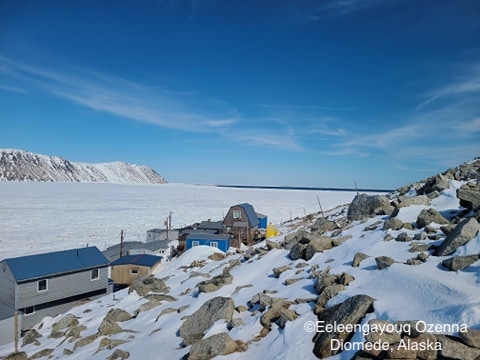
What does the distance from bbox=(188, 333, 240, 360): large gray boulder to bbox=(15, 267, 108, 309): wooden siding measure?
20424 millimetres

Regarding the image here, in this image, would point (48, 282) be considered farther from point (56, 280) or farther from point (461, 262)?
point (461, 262)

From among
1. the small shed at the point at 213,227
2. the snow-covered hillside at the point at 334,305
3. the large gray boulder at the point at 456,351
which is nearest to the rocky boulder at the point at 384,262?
the snow-covered hillside at the point at 334,305

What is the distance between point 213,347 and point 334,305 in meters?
3.62

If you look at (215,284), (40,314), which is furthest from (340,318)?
(40,314)

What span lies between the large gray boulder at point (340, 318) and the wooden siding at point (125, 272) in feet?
82.4

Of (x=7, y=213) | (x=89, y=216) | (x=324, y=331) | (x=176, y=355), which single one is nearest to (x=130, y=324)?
(x=176, y=355)

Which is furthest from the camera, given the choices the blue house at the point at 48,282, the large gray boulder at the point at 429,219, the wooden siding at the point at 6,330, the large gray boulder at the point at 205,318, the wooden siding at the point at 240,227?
the wooden siding at the point at 240,227

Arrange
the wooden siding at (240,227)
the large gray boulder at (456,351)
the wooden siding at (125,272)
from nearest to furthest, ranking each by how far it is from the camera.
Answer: the large gray boulder at (456,351)
the wooden siding at (125,272)
the wooden siding at (240,227)

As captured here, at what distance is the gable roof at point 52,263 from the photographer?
23.0 metres

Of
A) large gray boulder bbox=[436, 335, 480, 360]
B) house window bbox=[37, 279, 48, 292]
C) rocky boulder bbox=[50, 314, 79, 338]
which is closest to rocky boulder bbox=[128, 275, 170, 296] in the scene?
rocky boulder bbox=[50, 314, 79, 338]

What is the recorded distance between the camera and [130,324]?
46.7ft

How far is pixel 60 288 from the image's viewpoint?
81.5 ft

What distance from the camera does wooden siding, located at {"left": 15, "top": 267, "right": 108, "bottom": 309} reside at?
74.6ft

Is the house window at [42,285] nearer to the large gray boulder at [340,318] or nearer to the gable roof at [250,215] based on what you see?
the large gray boulder at [340,318]
